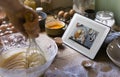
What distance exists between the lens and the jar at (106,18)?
1017 millimetres

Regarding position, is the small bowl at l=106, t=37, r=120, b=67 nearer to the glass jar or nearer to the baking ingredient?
the baking ingredient

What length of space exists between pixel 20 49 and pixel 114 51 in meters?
0.35

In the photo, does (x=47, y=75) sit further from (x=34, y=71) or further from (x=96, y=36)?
(x=96, y=36)

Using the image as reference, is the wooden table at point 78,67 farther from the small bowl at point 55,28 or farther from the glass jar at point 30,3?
the glass jar at point 30,3

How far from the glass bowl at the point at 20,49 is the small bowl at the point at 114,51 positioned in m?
0.20

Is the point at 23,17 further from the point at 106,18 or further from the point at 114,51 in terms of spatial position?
the point at 106,18

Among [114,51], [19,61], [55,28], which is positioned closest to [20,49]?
[19,61]

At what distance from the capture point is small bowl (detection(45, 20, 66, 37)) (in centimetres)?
100

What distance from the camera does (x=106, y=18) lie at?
104cm

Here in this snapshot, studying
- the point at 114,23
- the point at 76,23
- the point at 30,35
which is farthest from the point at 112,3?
the point at 30,35

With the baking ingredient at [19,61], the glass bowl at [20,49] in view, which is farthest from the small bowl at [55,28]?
the baking ingredient at [19,61]

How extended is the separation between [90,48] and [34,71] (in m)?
0.27

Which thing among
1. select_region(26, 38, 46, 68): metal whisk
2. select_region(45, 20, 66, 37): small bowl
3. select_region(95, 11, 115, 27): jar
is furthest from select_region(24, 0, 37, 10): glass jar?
select_region(26, 38, 46, 68): metal whisk

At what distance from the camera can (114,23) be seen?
103 centimetres
